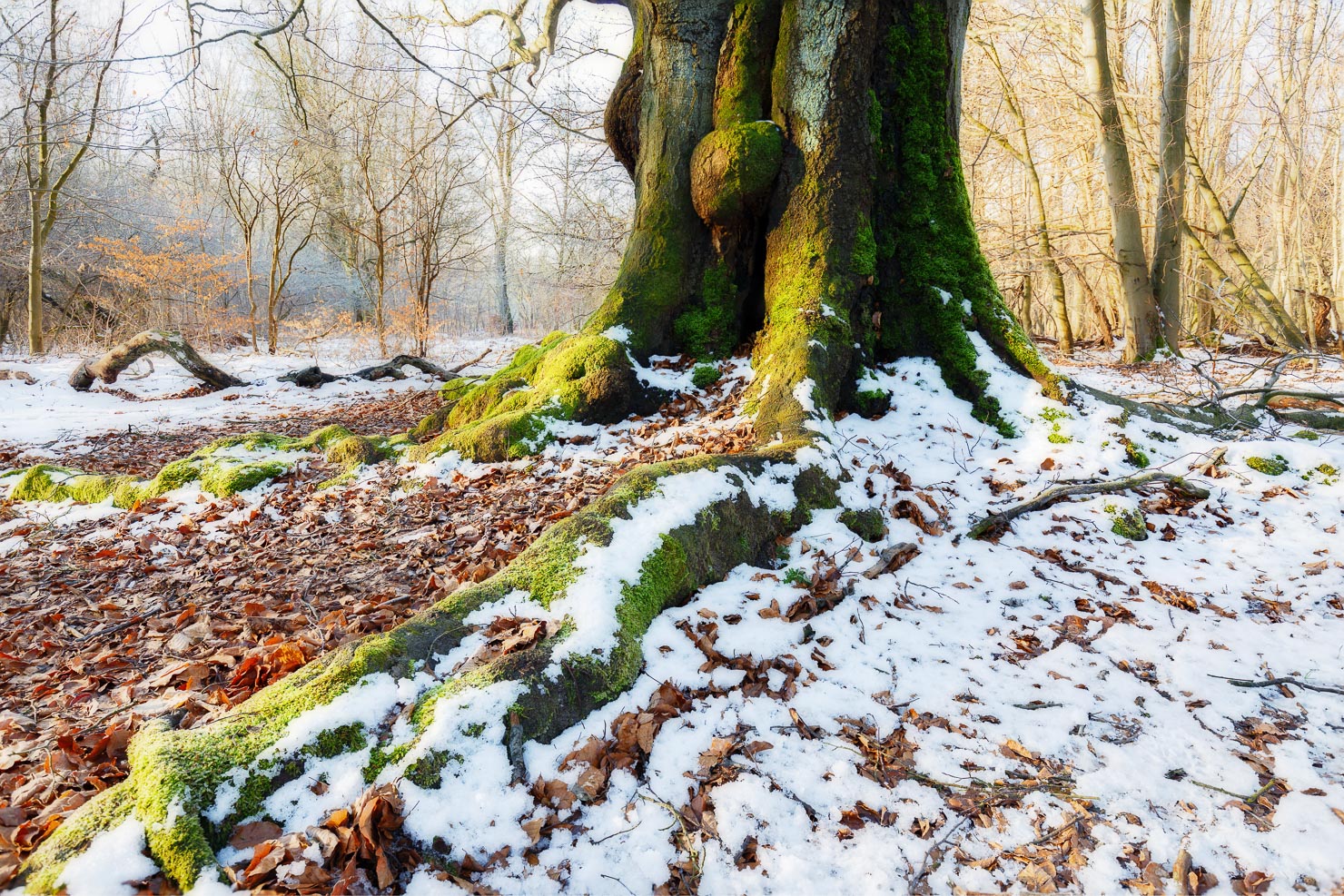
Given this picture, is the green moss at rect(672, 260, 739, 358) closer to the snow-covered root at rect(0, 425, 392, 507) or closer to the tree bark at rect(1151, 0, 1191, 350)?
the snow-covered root at rect(0, 425, 392, 507)

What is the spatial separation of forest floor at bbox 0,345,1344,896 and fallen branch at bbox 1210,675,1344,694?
20 millimetres

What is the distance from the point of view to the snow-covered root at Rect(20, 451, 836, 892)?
69.7 inches

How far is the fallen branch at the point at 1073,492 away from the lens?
12.7 ft

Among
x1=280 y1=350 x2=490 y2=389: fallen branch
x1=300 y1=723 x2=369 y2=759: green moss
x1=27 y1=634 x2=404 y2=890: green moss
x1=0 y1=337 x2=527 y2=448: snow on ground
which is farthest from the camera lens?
x1=280 y1=350 x2=490 y2=389: fallen branch

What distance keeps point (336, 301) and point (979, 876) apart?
109 feet

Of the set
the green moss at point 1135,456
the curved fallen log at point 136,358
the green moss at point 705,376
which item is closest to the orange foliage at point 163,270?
the curved fallen log at point 136,358

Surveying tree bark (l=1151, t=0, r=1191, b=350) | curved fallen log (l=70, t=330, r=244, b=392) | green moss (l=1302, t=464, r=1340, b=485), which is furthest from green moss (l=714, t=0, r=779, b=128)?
curved fallen log (l=70, t=330, r=244, b=392)

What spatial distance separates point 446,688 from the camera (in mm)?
2229

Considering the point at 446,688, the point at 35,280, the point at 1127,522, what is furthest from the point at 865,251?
the point at 35,280

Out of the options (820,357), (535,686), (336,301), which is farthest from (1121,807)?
(336,301)

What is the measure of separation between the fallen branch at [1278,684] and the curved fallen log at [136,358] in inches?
538

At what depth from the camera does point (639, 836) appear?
76.4 inches

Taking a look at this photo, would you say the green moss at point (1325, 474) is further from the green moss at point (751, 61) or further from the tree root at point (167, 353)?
the tree root at point (167, 353)

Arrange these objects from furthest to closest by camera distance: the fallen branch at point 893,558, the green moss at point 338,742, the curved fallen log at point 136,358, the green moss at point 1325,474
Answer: the curved fallen log at point 136,358 → the green moss at point 1325,474 → the fallen branch at point 893,558 → the green moss at point 338,742
